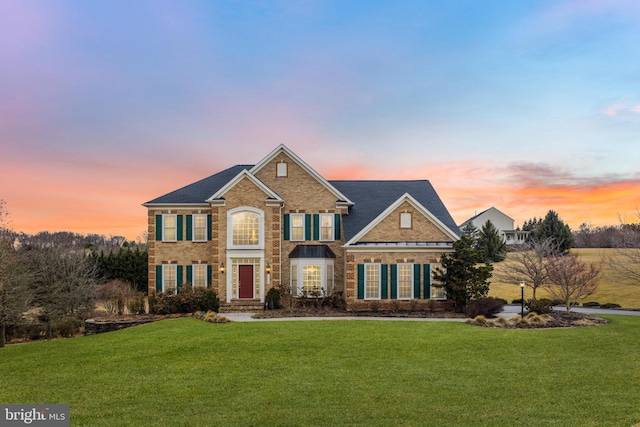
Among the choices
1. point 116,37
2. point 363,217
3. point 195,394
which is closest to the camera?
point 195,394

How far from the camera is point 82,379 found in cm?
1117

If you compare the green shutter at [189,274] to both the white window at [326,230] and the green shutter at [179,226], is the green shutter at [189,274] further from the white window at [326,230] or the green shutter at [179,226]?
the white window at [326,230]

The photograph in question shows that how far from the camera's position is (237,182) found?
2558 cm

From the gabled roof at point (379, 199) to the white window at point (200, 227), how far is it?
9243mm

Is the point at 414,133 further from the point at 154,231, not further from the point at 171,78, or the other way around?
the point at 154,231

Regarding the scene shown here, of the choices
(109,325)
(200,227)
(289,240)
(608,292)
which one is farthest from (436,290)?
(608,292)

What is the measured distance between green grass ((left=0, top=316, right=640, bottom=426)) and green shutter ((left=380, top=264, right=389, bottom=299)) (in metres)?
6.26

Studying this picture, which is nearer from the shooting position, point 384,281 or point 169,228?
point 384,281

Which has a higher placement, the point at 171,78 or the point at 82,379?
the point at 171,78

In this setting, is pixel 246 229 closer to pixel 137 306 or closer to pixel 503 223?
pixel 137 306

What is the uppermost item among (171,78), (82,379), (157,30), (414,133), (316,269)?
(157,30)

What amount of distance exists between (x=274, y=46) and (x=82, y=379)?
19.2 metres

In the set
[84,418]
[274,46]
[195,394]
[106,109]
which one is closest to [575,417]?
[195,394]

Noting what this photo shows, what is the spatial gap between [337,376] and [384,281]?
13613mm
